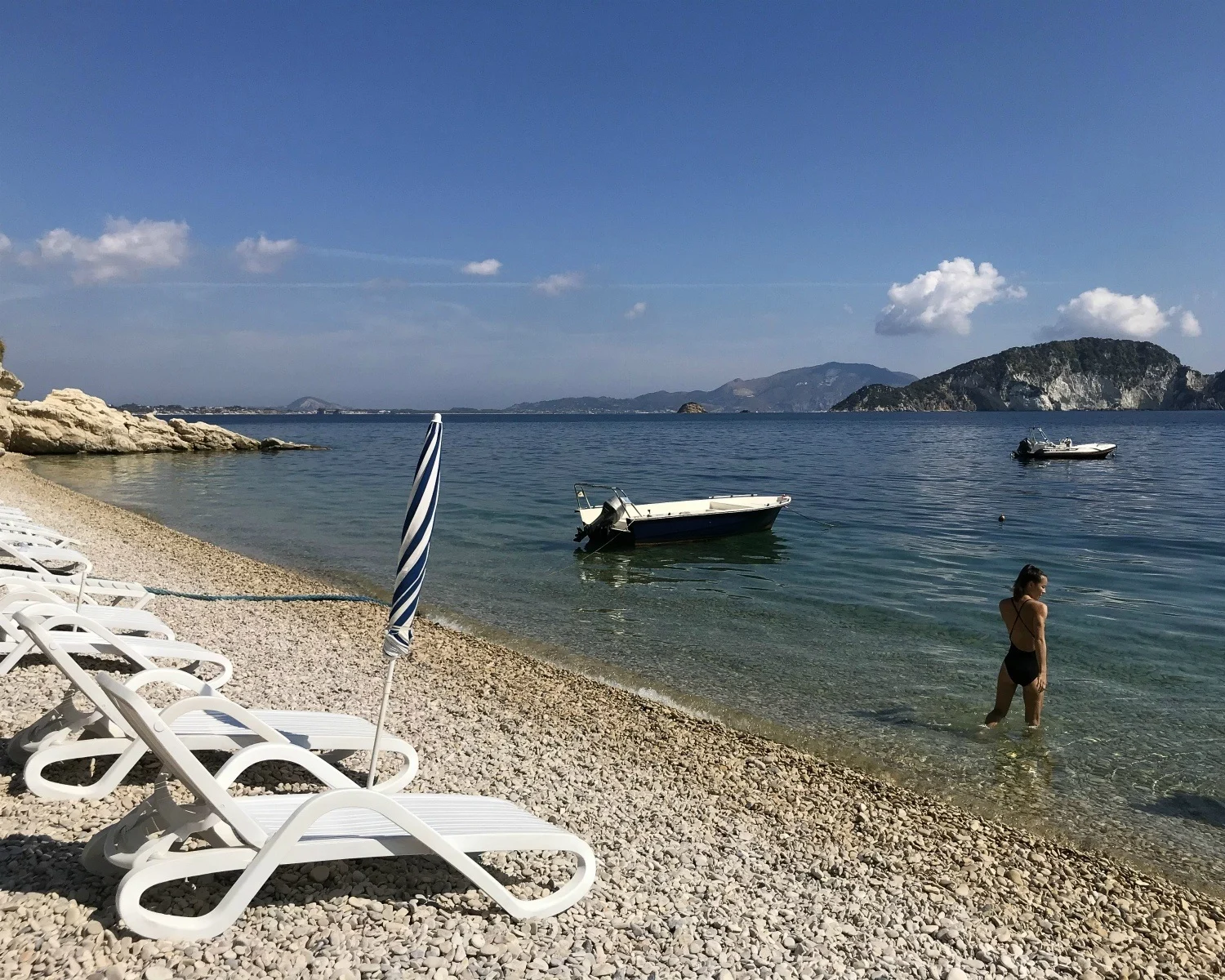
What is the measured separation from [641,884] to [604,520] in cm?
1504

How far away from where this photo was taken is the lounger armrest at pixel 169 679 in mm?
5059

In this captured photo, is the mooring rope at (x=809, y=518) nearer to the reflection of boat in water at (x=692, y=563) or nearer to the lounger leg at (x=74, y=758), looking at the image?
the reflection of boat in water at (x=692, y=563)

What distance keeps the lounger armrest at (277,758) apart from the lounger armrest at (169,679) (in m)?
1.08

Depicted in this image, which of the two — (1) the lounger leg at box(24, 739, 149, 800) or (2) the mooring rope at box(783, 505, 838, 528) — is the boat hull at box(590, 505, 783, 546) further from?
(1) the lounger leg at box(24, 739, 149, 800)

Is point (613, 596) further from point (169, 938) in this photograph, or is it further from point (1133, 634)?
point (169, 938)

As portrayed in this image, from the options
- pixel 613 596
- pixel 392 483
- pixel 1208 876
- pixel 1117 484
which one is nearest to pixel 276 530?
pixel 613 596

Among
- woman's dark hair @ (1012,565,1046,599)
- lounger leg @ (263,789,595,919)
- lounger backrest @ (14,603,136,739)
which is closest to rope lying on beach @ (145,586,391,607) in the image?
lounger backrest @ (14,603,136,739)

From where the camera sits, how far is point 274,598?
508 inches

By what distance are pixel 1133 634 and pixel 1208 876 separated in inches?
291

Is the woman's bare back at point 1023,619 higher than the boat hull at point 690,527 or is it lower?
higher

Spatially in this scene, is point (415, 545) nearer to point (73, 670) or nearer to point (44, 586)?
point (73, 670)

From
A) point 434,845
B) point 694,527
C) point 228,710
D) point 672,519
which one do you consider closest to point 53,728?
point 228,710

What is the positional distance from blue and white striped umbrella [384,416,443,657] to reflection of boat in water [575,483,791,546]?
48.8 ft

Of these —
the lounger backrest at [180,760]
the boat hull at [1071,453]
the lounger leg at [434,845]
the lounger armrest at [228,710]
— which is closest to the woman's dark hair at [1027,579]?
→ the lounger leg at [434,845]
